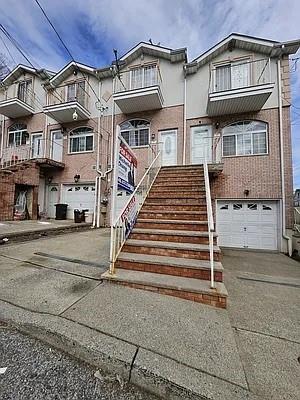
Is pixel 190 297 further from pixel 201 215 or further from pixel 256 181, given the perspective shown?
pixel 256 181

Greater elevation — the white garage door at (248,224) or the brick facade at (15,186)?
the brick facade at (15,186)

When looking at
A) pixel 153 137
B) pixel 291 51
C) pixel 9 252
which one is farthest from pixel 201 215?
pixel 291 51

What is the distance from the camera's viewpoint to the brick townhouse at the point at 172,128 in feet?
29.8

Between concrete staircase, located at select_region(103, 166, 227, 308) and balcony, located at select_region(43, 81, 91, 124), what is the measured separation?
8.40 metres

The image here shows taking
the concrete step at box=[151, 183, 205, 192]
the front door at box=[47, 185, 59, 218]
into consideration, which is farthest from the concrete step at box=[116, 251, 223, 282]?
the front door at box=[47, 185, 59, 218]

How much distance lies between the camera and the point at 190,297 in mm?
3055

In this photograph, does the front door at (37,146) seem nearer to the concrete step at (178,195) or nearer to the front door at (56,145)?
the front door at (56,145)

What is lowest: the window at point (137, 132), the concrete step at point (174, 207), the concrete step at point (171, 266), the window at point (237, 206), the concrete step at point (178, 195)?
the concrete step at point (171, 266)

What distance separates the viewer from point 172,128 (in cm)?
1077

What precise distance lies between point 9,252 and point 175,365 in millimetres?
5053

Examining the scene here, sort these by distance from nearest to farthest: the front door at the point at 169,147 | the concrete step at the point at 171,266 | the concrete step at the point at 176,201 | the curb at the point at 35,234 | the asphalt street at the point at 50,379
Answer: the asphalt street at the point at 50,379, the concrete step at the point at 171,266, the concrete step at the point at 176,201, the curb at the point at 35,234, the front door at the point at 169,147

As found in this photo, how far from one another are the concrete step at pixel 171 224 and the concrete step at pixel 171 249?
1.93ft

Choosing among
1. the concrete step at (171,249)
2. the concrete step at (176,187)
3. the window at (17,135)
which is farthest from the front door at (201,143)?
the window at (17,135)

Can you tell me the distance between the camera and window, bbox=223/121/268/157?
9.45m
